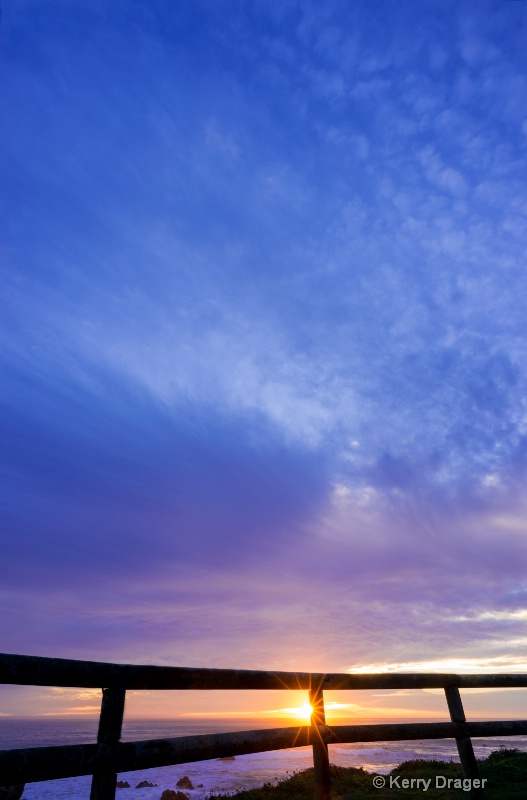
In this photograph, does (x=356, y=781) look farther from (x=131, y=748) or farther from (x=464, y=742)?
(x=131, y=748)

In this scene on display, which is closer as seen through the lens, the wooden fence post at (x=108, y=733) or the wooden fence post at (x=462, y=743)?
the wooden fence post at (x=108, y=733)

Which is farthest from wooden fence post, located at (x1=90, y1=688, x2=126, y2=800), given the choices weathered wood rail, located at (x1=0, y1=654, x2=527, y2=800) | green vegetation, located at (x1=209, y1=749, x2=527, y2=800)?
green vegetation, located at (x1=209, y1=749, x2=527, y2=800)

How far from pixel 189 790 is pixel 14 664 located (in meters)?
19.4

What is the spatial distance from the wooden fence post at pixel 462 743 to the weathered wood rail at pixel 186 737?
1cm

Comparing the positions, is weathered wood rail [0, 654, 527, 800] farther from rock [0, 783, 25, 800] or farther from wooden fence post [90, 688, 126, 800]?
rock [0, 783, 25, 800]

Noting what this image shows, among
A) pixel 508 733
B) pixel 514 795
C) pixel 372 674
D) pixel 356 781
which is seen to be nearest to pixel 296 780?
pixel 356 781

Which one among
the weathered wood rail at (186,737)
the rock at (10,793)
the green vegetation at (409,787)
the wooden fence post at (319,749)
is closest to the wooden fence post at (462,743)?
the weathered wood rail at (186,737)

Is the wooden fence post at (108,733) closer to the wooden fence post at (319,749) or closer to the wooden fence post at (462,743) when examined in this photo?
the wooden fence post at (319,749)

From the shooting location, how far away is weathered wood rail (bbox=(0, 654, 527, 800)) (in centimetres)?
321

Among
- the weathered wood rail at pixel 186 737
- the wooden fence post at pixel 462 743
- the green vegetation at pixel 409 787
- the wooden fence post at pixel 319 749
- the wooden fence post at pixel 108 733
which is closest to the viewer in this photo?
the weathered wood rail at pixel 186 737

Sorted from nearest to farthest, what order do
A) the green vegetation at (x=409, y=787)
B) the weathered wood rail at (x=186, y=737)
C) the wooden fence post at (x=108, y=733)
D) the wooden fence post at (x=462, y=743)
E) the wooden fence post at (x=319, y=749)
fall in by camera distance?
the weathered wood rail at (x=186, y=737)
the wooden fence post at (x=108, y=733)
the wooden fence post at (x=319, y=749)
the wooden fence post at (x=462, y=743)
the green vegetation at (x=409, y=787)

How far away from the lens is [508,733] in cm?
613

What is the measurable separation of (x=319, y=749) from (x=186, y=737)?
1.52 m

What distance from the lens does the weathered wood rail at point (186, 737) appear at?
126 inches
